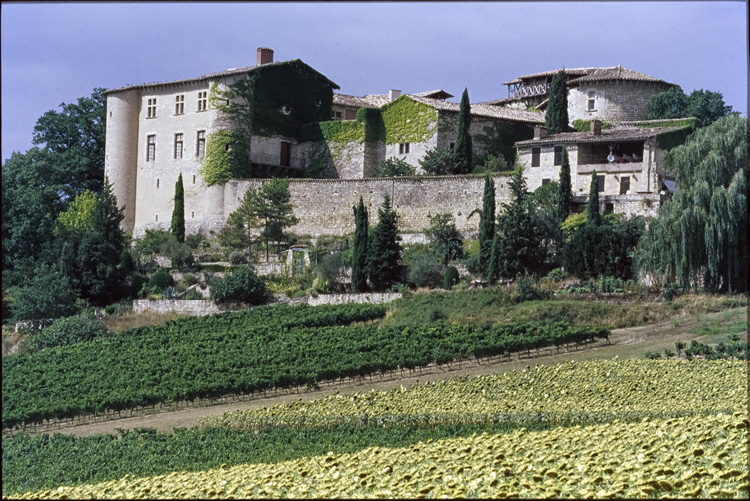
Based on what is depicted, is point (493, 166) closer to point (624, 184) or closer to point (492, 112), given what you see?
point (492, 112)

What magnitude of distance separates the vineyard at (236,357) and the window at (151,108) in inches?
744

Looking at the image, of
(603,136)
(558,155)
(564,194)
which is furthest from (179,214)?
(603,136)

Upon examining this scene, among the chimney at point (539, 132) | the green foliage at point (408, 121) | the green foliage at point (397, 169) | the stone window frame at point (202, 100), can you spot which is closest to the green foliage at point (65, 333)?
the green foliage at point (397, 169)

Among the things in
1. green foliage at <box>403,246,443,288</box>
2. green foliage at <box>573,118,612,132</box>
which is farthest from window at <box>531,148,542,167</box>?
green foliage at <box>403,246,443,288</box>

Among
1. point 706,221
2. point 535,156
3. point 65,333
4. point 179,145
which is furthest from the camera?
point 179,145

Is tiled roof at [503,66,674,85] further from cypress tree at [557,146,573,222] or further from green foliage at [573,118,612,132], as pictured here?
cypress tree at [557,146,573,222]

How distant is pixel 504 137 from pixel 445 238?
883 cm

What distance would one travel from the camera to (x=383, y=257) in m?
40.7

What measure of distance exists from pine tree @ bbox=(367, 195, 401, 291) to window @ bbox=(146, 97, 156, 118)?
18064 mm

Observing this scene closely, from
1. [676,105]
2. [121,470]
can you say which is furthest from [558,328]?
[676,105]

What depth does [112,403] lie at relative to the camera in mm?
29594

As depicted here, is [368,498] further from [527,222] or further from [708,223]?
[527,222]

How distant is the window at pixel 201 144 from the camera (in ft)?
172

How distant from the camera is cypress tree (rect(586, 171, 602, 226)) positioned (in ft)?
129
